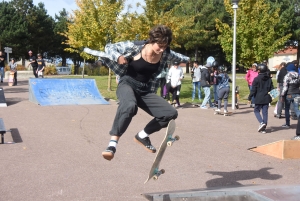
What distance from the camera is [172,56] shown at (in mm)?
5949

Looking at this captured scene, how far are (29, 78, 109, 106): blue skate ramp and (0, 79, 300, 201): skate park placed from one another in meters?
3.56

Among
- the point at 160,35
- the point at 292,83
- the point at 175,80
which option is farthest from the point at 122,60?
the point at 175,80

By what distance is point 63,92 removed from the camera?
17812 millimetres

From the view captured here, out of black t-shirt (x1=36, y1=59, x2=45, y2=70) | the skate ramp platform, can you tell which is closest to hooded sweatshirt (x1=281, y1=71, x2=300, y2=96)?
the skate ramp platform

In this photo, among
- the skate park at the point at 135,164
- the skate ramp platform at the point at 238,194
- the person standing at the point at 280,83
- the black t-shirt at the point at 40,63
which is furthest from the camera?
the black t-shirt at the point at 40,63

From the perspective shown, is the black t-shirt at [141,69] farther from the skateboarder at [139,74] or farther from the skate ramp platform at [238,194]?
the skate ramp platform at [238,194]

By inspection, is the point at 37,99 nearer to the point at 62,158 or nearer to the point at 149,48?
the point at 62,158

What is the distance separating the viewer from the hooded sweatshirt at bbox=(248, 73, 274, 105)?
11.7 m

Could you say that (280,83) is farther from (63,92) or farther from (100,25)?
(100,25)

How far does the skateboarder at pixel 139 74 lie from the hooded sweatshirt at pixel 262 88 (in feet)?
21.8

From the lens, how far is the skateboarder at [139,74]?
5.25m

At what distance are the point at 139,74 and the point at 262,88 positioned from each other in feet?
23.3

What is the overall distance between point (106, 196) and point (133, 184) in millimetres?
702

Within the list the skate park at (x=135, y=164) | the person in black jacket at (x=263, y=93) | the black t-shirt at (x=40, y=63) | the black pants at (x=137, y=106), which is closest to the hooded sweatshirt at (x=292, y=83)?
the person in black jacket at (x=263, y=93)
